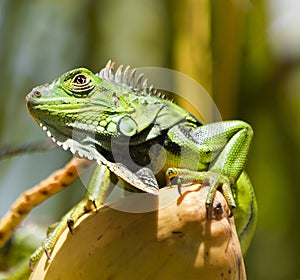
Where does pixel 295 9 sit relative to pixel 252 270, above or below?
above

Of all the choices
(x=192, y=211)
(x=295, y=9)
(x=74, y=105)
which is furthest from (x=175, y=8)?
(x=192, y=211)

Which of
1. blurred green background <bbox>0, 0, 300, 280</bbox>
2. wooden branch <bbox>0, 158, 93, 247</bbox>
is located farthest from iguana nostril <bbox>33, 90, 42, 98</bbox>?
blurred green background <bbox>0, 0, 300, 280</bbox>

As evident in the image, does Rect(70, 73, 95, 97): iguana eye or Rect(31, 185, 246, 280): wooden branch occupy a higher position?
Rect(70, 73, 95, 97): iguana eye

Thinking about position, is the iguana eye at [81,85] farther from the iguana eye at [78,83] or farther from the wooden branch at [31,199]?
the wooden branch at [31,199]

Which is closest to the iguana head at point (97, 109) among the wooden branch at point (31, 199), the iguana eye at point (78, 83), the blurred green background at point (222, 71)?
the iguana eye at point (78, 83)

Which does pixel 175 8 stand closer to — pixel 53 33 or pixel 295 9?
pixel 295 9

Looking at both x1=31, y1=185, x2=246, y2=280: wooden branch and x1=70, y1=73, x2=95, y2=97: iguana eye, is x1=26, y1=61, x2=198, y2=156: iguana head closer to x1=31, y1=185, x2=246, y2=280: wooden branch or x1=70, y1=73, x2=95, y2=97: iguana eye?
x1=70, y1=73, x2=95, y2=97: iguana eye

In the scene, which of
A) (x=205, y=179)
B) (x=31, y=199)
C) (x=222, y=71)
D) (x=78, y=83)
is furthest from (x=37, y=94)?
(x=222, y=71)
